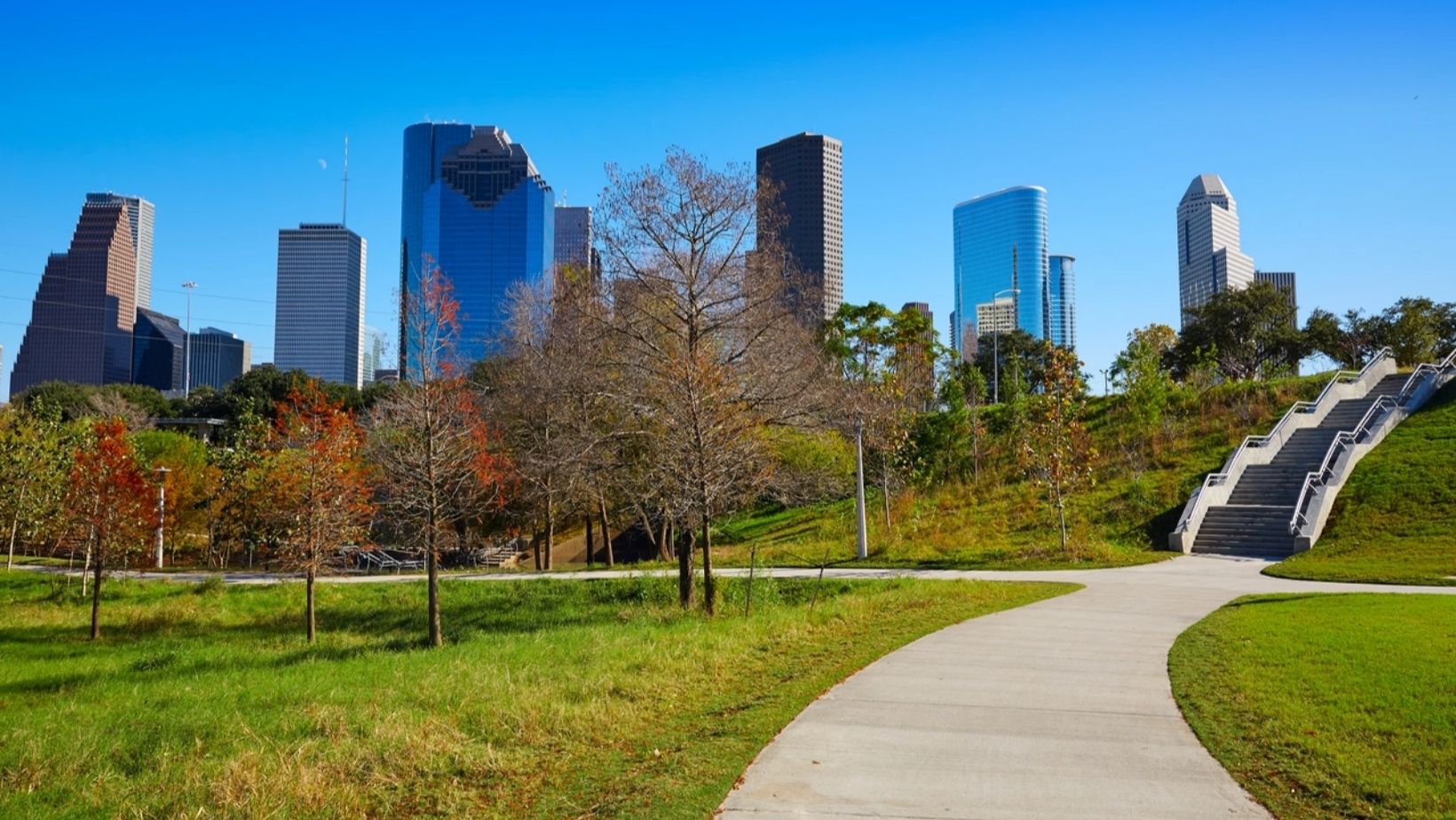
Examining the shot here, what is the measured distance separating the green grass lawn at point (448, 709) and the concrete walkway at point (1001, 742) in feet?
1.48

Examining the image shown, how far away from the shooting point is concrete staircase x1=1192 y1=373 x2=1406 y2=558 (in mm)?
23344

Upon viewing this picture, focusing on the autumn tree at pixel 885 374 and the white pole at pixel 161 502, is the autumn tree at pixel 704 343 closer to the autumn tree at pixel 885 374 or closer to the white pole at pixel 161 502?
the autumn tree at pixel 885 374

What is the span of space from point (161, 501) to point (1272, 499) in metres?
34.7

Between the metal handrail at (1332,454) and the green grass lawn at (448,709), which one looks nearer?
the green grass lawn at (448,709)

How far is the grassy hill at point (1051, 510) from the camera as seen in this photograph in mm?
24059

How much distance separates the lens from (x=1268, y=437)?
1142 inches

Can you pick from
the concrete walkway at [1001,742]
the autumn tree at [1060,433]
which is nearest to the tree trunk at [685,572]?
the concrete walkway at [1001,742]

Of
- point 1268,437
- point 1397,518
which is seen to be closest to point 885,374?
point 1268,437

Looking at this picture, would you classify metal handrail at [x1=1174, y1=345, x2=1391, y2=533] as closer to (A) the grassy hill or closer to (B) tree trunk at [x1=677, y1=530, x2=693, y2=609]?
(A) the grassy hill

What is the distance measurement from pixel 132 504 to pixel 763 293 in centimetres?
1478

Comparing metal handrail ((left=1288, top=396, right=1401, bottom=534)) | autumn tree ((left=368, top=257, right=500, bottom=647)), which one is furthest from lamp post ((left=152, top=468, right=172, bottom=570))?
metal handrail ((left=1288, top=396, right=1401, bottom=534))

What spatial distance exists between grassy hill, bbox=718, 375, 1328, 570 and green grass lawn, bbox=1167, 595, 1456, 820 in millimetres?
10195

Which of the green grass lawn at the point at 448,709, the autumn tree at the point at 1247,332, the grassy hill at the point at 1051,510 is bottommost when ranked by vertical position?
the green grass lawn at the point at 448,709

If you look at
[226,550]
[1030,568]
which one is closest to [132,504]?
[226,550]
